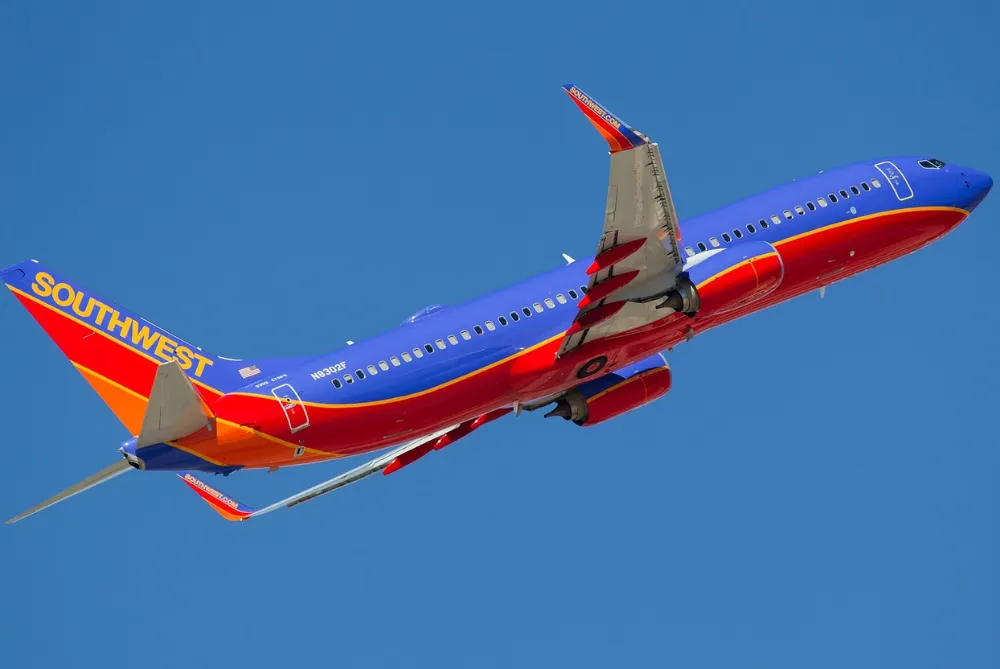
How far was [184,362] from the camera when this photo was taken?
5575 cm

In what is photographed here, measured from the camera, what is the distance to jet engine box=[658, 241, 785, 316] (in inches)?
2298

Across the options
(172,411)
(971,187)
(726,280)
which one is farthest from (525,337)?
(971,187)

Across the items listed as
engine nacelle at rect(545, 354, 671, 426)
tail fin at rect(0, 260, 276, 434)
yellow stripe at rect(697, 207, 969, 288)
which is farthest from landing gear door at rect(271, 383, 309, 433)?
yellow stripe at rect(697, 207, 969, 288)

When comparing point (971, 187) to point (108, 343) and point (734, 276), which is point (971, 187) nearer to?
point (734, 276)

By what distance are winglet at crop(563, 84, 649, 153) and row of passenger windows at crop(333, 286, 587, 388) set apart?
6.91 meters

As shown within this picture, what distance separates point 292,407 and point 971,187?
2736 centimetres

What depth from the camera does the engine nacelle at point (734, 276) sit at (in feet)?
192

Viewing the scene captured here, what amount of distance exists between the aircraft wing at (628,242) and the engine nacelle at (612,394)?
15.1ft

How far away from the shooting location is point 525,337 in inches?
2313

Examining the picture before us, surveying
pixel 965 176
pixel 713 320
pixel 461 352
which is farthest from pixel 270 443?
pixel 965 176

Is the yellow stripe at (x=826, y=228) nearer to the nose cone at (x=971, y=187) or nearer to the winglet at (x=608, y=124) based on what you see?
the nose cone at (x=971, y=187)

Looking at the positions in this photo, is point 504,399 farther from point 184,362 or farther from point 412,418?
point 184,362

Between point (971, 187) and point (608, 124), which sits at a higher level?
point (971, 187)

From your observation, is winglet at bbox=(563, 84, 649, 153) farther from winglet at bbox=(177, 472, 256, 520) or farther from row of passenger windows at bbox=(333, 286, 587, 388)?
winglet at bbox=(177, 472, 256, 520)
